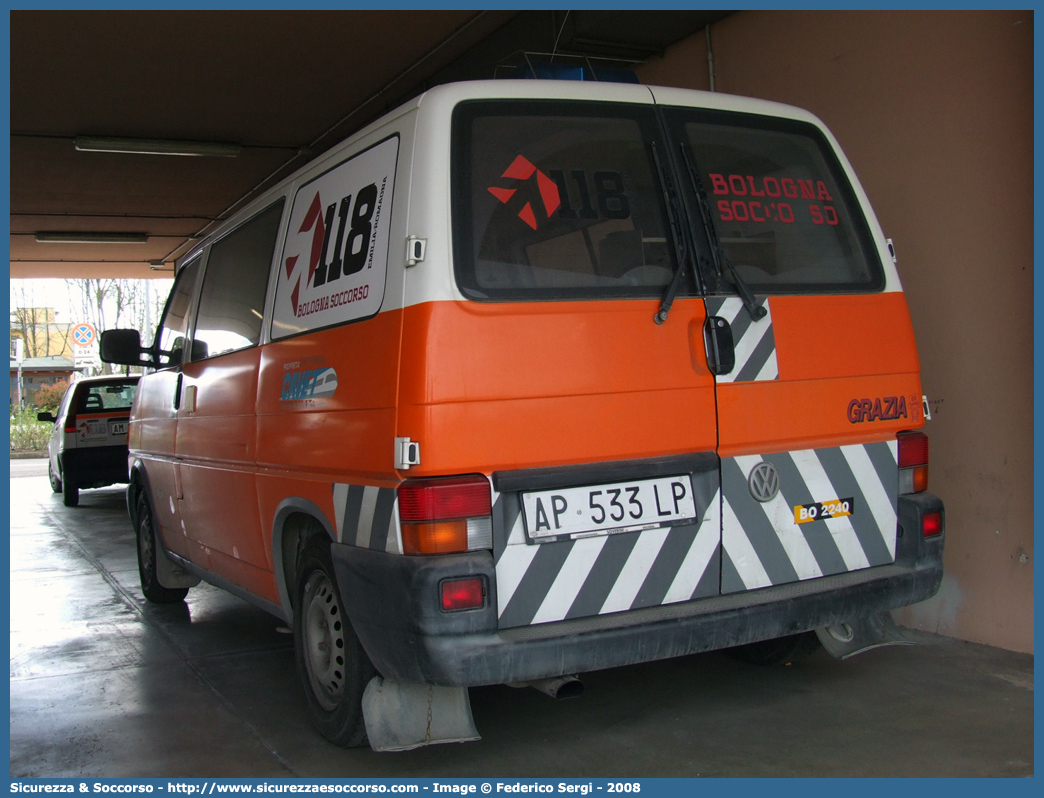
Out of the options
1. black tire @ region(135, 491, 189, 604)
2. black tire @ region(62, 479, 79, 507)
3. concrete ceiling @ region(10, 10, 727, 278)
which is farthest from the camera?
black tire @ region(62, 479, 79, 507)

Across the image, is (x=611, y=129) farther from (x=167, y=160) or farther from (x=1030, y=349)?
(x=167, y=160)

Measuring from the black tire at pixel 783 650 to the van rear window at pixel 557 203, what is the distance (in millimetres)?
1853

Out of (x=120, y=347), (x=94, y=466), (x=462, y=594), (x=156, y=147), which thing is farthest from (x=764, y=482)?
(x=94, y=466)

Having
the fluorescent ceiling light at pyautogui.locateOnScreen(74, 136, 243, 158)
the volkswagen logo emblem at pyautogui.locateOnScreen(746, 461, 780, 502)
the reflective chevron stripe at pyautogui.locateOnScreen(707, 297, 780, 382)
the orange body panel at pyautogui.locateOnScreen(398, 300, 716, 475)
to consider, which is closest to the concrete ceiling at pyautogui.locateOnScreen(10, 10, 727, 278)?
the fluorescent ceiling light at pyautogui.locateOnScreen(74, 136, 243, 158)

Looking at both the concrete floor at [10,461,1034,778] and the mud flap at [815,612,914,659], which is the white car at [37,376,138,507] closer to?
the concrete floor at [10,461,1034,778]

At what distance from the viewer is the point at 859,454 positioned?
3.53 meters

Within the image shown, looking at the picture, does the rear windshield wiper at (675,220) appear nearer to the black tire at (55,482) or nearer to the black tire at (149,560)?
the black tire at (149,560)

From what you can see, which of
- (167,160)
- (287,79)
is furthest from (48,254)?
(287,79)

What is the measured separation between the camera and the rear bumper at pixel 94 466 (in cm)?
1320

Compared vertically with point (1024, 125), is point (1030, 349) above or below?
below

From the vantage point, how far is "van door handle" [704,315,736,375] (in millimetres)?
3260

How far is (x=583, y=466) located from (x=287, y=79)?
6.65m

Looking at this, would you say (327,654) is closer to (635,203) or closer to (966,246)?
(635,203)

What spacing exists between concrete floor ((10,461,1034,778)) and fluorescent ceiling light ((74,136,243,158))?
6595 millimetres
